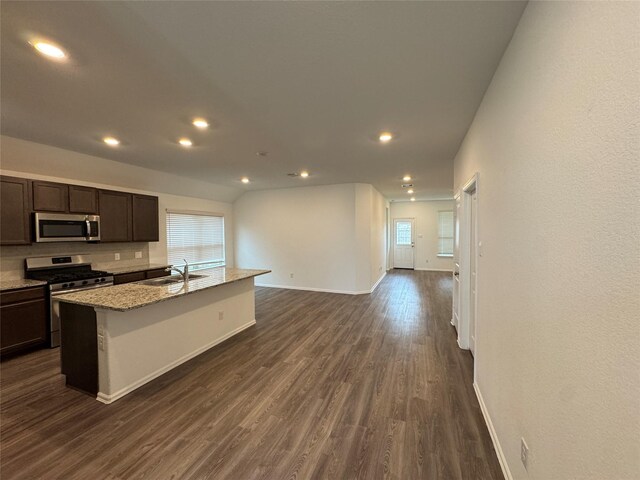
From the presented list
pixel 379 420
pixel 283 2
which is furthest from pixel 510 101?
pixel 379 420

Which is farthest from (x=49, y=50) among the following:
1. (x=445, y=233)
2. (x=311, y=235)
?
(x=445, y=233)

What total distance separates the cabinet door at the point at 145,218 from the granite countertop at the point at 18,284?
1.53m

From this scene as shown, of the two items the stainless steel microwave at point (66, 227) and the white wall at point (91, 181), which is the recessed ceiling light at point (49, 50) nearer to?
the white wall at point (91, 181)

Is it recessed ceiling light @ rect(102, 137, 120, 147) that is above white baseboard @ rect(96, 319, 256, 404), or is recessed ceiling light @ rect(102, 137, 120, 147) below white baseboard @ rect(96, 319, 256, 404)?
above

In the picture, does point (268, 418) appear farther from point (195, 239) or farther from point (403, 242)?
point (403, 242)

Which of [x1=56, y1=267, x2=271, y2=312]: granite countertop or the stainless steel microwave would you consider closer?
[x1=56, y1=267, x2=271, y2=312]: granite countertop

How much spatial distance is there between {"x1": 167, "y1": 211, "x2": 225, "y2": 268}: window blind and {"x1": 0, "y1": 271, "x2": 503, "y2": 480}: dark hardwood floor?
10.1 ft

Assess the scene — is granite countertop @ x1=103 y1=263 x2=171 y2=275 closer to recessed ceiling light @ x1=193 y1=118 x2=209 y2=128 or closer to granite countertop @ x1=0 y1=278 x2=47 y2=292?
granite countertop @ x1=0 y1=278 x2=47 y2=292

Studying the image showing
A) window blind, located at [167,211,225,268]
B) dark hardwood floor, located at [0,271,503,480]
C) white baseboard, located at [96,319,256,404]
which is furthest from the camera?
window blind, located at [167,211,225,268]

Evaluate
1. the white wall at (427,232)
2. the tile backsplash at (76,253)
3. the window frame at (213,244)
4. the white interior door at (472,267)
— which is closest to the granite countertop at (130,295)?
the tile backsplash at (76,253)

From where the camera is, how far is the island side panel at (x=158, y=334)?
2.46 m

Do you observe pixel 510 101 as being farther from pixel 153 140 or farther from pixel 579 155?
pixel 153 140

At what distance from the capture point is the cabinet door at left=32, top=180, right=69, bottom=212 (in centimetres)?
364

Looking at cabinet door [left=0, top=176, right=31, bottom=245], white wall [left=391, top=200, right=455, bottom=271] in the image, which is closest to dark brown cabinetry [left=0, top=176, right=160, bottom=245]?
cabinet door [left=0, top=176, right=31, bottom=245]
